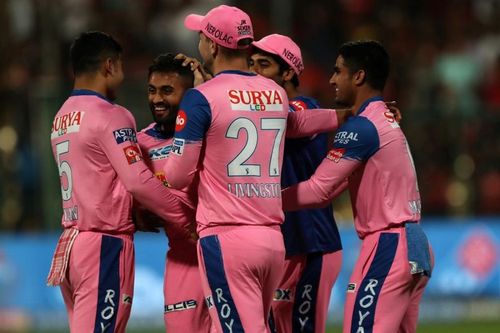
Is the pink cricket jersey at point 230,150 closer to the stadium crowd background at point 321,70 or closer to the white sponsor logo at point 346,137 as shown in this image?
the white sponsor logo at point 346,137

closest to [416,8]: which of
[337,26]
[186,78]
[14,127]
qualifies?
[337,26]

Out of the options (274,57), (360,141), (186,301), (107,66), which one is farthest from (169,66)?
(186,301)

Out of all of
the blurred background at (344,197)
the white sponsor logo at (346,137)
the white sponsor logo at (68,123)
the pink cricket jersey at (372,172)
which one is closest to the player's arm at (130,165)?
the white sponsor logo at (68,123)

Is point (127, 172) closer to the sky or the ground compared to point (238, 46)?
closer to the ground

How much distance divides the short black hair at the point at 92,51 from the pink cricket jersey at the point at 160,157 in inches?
29.1

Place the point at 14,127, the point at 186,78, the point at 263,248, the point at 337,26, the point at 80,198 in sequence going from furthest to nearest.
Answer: the point at 337,26 < the point at 14,127 < the point at 186,78 < the point at 80,198 < the point at 263,248

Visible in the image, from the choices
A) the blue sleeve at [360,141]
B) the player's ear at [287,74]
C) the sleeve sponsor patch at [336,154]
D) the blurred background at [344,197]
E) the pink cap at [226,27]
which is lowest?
the blurred background at [344,197]

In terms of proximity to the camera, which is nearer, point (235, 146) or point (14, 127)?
point (235, 146)

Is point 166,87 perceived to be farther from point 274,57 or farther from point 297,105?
point 297,105

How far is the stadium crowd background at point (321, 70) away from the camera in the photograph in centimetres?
1589

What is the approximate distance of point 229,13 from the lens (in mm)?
7699

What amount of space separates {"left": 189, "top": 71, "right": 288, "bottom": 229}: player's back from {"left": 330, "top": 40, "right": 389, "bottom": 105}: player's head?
0.70 meters

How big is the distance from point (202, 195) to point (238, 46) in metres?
0.98

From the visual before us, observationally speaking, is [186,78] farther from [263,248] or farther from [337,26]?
[337,26]
